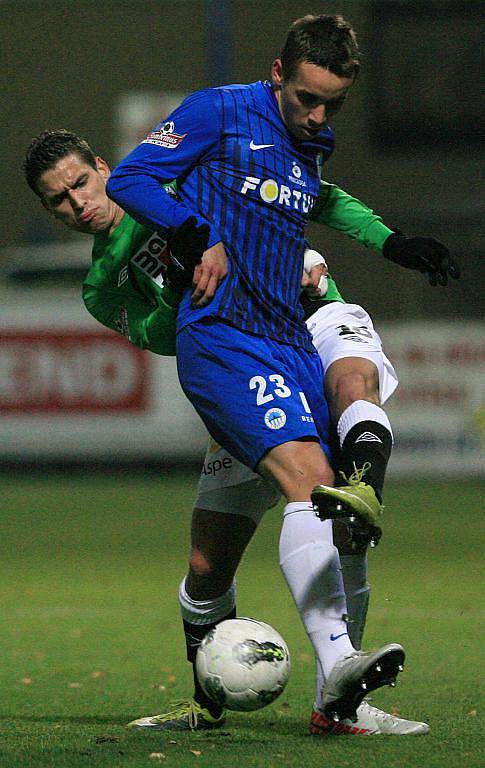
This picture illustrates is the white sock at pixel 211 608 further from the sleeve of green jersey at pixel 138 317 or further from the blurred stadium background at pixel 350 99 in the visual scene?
the blurred stadium background at pixel 350 99

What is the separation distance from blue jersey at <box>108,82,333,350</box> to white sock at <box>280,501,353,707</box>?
0.62 meters

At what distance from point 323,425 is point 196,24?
22.1 m

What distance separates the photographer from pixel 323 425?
16.9ft

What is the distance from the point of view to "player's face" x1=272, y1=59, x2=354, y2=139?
4.87 meters

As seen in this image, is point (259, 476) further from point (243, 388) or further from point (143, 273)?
point (143, 273)

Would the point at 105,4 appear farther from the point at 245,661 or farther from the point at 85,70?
the point at 245,661

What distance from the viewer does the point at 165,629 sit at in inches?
320

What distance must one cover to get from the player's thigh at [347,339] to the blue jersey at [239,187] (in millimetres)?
152

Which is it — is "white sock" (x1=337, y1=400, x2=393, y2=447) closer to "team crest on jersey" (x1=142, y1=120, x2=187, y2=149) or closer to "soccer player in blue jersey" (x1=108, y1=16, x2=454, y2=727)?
"soccer player in blue jersey" (x1=108, y1=16, x2=454, y2=727)

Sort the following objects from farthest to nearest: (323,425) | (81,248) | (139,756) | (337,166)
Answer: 1. (337,166)
2. (81,248)
3. (323,425)
4. (139,756)

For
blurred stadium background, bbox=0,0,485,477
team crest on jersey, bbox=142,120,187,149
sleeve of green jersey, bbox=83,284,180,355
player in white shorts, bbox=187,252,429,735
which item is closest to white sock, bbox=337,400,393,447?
player in white shorts, bbox=187,252,429,735

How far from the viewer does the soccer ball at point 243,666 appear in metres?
4.76

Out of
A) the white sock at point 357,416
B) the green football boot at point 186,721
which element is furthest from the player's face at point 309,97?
the green football boot at point 186,721

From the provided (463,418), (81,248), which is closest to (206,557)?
(463,418)
